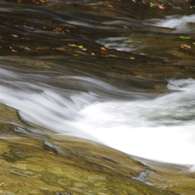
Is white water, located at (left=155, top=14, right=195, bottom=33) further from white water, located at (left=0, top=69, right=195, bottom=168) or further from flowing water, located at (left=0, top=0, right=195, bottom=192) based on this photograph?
white water, located at (left=0, top=69, right=195, bottom=168)

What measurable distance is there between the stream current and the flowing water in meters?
0.01

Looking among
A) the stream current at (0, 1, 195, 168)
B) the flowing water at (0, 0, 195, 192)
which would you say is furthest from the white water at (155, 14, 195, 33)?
the stream current at (0, 1, 195, 168)

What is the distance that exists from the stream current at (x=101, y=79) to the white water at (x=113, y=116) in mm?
12

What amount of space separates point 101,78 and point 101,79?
0.16ft

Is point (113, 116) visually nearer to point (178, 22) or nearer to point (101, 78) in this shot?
point (101, 78)

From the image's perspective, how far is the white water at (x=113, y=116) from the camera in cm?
439

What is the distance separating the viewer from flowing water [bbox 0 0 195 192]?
4.68 m

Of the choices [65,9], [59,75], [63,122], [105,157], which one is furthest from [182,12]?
[105,157]

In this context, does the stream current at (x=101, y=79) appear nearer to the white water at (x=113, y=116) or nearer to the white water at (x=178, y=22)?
the white water at (x=113, y=116)

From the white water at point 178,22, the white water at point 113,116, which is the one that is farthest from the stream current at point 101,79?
the white water at point 178,22

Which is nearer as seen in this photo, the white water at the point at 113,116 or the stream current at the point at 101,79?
the white water at the point at 113,116

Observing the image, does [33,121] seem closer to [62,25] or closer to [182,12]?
[62,25]

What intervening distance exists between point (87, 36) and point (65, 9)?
10.8 feet

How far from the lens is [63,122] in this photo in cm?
482
